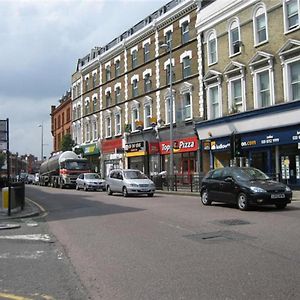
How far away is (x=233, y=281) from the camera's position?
21.8ft

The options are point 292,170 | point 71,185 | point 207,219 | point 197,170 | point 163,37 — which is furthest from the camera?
point 71,185

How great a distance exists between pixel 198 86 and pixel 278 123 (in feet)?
30.1

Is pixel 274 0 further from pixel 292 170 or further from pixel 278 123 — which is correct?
pixel 292 170

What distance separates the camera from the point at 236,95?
1194 inches

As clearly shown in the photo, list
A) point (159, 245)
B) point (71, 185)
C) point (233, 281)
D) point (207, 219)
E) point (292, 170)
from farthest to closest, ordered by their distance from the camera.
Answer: point (71, 185) → point (292, 170) → point (207, 219) → point (159, 245) → point (233, 281)

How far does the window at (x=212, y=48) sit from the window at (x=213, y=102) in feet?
6.05

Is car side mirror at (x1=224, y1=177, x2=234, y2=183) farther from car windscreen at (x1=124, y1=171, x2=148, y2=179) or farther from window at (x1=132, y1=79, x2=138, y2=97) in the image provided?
window at (x1=132, y1=79, x2=138, y2=97)

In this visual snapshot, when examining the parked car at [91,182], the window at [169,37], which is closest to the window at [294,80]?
the window at [169,37]

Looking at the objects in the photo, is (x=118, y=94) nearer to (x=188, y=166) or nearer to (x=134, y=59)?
(x=134, y=59)

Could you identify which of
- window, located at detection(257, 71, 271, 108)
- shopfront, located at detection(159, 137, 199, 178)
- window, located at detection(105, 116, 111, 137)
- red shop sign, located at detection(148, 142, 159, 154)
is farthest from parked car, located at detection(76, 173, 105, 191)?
window, located at detection(257, 71, 271, 108)

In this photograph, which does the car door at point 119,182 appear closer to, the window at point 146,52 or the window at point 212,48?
the window at point 212,48

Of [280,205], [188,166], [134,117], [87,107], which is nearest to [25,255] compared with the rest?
[280,205]

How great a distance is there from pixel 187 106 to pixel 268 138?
382 inches

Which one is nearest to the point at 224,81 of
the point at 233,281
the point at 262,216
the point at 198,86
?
the point at 198,86
